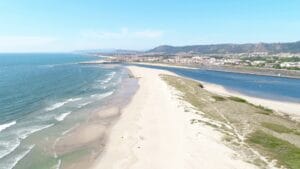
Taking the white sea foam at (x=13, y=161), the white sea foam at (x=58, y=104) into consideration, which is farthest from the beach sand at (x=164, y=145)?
the white sea foam at (x=58, y=104)

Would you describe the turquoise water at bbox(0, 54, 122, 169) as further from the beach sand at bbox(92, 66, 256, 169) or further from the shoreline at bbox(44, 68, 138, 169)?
the beach sand at bbox(92, 66, 256, 169)

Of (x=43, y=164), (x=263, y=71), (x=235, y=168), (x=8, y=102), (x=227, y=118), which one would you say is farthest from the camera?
(x=263, y=71)

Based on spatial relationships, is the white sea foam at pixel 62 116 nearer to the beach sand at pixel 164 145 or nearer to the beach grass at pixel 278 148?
the beach sand at pixel 164 145

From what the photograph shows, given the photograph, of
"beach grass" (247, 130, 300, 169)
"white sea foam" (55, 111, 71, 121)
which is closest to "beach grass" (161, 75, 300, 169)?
"beach grass" (247, 130, 300, 169)

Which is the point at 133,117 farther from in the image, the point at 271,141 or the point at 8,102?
the point at 8,102

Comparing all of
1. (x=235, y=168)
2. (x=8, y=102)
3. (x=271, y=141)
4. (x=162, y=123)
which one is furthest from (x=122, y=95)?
(x=235, y=168)

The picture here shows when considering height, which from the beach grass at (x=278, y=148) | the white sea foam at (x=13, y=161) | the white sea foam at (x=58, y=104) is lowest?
the white sea foam at (x=58, y=104)
